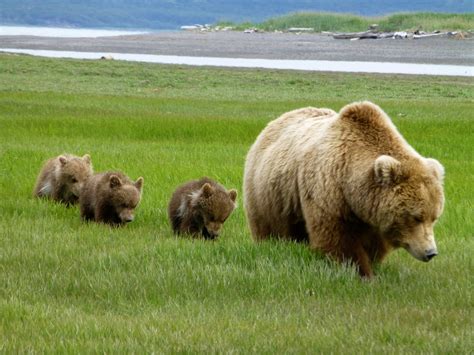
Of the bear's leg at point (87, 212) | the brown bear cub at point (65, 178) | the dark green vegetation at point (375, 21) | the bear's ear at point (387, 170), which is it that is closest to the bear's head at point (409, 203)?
the bear's ear at point (387, 170)

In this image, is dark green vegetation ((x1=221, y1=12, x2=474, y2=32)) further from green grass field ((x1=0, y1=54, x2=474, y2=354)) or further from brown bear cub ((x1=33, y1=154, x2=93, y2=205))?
brown bear cub ((x1=33, y1=154, x2=93, y2=205))

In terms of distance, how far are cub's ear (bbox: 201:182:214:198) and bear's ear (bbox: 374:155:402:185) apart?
257cm

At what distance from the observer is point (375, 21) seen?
3989 inches

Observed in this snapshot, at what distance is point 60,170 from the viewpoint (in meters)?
11.3

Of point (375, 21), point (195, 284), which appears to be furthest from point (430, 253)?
point (375, 21)

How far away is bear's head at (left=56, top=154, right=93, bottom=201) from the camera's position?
1123 centimetres

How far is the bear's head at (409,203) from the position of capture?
278 inches

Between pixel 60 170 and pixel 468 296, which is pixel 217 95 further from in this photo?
pixel 468 296

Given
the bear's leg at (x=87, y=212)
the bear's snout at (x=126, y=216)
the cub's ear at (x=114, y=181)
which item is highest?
the cub's ear at (x=114, y=181)

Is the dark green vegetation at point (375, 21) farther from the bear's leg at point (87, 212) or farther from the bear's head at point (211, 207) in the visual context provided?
the bear's head at point (211, 207)

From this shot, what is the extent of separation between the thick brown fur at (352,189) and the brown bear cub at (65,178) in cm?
324

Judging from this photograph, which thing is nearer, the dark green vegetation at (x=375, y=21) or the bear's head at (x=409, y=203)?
the bear's head at (x=409, y=203)

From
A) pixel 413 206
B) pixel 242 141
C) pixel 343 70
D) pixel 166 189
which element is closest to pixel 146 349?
pixel 413 206

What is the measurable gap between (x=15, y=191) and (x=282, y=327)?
21.7 feet
